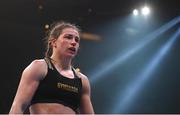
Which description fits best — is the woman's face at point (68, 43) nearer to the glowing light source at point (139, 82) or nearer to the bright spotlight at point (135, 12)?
the bright spotlight at point (135, 12)

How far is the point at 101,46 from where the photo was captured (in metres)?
7.70

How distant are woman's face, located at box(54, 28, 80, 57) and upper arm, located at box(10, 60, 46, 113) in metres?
0.21

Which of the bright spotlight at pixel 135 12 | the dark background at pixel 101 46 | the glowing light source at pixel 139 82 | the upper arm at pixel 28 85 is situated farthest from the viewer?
the glowing light source at pixel 139 82

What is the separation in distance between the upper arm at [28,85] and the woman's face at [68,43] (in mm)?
205

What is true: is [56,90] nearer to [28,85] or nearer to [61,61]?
[28,85]

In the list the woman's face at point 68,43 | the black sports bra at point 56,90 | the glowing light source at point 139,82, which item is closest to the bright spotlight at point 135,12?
the glowing light source at point 139,82

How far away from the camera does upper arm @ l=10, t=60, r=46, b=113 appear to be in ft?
5.20

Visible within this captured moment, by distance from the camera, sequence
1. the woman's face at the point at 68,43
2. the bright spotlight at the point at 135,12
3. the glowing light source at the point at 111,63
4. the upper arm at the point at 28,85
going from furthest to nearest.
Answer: the glowing light source at the point at 111,63, the bright spotlight at the point at 135,12, the woman's face at the point at 68,43, the upper arm at the point at 28,85

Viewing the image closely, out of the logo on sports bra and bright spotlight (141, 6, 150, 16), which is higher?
bright spotlight (141, 6, 150, 16)

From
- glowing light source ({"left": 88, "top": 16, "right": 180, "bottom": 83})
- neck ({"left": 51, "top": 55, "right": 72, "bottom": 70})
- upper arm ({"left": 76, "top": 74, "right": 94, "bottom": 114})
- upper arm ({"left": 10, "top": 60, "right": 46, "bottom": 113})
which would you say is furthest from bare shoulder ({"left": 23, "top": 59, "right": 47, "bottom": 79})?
glowing light source ({"left": 88, "top": 16, "right": 180, "bottom": 83})

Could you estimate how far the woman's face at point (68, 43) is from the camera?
183 centimetres

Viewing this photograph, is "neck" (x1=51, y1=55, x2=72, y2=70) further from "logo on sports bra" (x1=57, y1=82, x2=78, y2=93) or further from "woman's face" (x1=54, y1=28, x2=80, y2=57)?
"logo on sports bra" (x1=57, y1=82, x2=78, y2=93)

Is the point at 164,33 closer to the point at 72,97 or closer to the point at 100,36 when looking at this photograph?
the point at 100,36

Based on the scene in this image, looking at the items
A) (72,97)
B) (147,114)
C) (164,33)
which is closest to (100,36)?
(164,33)
